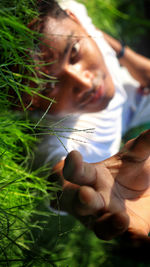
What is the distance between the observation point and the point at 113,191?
220 millimetres

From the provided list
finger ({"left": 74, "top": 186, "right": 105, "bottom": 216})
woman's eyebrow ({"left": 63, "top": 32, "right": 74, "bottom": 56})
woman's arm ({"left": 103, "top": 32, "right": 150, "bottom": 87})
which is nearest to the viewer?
finger ({"left": 74, "top": 186, "right": 105, "bottom": 216})

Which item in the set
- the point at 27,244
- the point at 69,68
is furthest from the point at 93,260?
the point at 69,68

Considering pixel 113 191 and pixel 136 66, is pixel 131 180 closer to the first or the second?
pixel 113 191

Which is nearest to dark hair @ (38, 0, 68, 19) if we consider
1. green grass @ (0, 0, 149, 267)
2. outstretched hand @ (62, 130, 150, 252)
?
green grass @ (0, 0, 149, 267)

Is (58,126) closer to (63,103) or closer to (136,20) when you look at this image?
(63,103)

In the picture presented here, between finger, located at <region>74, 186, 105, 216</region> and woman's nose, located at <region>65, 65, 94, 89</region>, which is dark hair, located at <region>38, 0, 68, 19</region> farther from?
finger, located at <region>74, 186, 105, 216</region>

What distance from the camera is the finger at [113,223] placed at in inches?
8.2

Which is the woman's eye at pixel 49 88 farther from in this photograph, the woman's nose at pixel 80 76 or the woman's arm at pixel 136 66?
the woman's arm at pixel 136 66

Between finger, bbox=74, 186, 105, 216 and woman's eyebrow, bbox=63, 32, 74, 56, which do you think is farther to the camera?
woman's eyebrow, bbox=63, 32, 74, 56

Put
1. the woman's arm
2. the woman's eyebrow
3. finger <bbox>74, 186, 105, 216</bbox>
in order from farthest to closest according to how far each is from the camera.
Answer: the woman's arm, the woman's eyebrow, finger <bbox>74, 186, 105, 216</bbox>

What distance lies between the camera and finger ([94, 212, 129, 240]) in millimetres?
209

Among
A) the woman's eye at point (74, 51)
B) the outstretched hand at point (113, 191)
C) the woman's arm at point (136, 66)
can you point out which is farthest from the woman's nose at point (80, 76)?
the woman's arm at point (136, 66)

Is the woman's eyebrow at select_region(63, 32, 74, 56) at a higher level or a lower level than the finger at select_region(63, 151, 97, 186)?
higher

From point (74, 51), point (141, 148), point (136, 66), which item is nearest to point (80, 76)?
point (74, 51)
